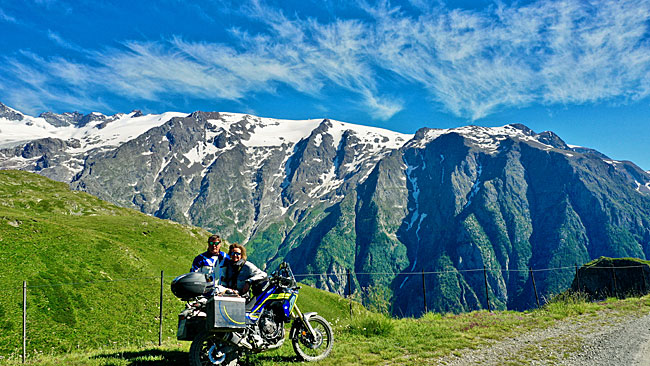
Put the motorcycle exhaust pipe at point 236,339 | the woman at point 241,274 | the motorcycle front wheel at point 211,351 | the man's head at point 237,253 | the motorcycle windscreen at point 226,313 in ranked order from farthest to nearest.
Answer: the man's head at point 237,253 → the woman at point 241,274 → the motorcycle exhaust pipe at point 236,339 → the motorcycle front wheel at point 211,351 → the motorcycle windscreen at point 226,313

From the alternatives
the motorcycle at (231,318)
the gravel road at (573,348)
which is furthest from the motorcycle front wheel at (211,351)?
the gravel road at (573,348)

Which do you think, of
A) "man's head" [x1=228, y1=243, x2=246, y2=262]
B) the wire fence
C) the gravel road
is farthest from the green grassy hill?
the gravel road

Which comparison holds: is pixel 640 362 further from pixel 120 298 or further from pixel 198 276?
pixel 120 298

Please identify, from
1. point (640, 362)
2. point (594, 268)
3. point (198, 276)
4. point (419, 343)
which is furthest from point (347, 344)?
point (594, 268)

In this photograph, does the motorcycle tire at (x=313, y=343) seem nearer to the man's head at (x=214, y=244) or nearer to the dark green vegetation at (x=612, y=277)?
the man's head at (x=214, y=244)

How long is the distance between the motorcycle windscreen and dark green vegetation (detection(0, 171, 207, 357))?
11.9 m

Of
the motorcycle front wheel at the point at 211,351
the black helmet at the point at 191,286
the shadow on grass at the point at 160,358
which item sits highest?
the black helmet at the point at 191,286

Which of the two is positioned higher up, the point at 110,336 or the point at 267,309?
the point at 267,309

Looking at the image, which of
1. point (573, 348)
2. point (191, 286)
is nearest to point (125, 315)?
point (191, 286)

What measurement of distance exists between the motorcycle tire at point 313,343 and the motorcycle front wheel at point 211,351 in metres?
2.07

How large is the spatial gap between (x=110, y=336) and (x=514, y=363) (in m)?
20.5

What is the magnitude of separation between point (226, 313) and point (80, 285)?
2209cm

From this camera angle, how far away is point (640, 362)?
1006 cm

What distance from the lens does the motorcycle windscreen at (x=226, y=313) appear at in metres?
8.27
